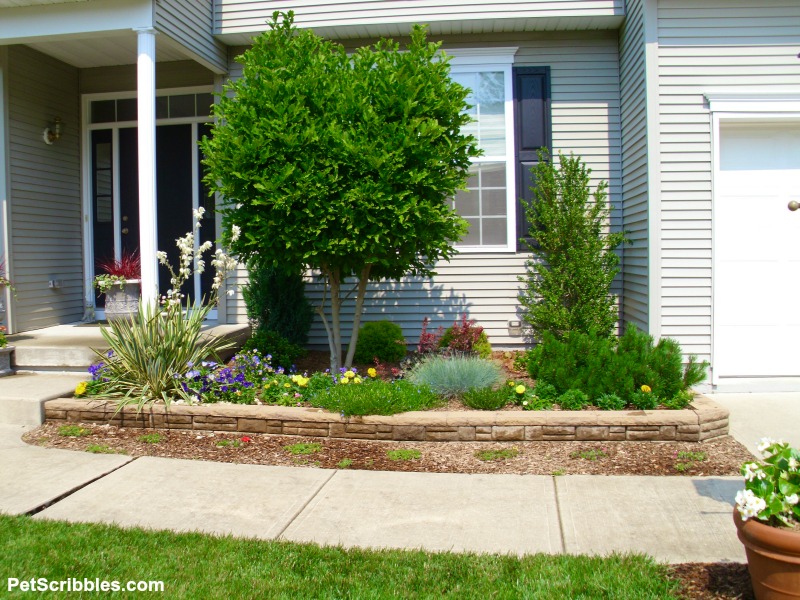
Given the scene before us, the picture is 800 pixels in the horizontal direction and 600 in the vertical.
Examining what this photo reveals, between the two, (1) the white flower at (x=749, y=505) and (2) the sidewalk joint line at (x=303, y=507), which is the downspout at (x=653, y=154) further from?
(1) the white flower at (x=749, y=505)

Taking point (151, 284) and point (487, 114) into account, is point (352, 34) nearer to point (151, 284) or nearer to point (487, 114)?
point (487, 114)

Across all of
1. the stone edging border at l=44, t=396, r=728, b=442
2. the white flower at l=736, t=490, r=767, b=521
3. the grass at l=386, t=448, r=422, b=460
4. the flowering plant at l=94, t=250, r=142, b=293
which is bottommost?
the grass at l=386, t=448, r=422, b=460

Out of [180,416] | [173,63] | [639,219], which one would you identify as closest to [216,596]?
[180,416]

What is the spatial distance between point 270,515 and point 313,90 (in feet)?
11.5

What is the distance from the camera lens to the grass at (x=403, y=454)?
500 cm

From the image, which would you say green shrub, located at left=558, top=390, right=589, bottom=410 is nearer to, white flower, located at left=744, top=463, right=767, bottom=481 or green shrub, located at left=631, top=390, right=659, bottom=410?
green shrub, located at left=631, top=390, right=659, bottom=410

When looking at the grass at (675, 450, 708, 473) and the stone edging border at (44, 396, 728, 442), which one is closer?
the grass at (675, 450, 708, 473)

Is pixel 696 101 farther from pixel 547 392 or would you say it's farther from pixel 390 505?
pixel 390 505

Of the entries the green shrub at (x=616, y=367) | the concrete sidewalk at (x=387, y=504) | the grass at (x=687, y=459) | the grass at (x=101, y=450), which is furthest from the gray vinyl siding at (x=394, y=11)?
the concrete sidewalk at (x=387, y=504)

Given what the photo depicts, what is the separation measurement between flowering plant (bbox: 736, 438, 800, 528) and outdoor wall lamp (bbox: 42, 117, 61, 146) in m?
8.21

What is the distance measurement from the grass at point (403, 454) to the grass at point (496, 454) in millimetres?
409

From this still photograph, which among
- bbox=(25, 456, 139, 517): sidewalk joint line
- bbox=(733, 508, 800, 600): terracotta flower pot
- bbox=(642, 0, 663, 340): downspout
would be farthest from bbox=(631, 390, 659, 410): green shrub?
bbox=(25, 456, 139, 517): sidewalk joint line

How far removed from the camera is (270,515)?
400cm

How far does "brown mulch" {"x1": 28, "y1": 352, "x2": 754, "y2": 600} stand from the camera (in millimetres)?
4777
